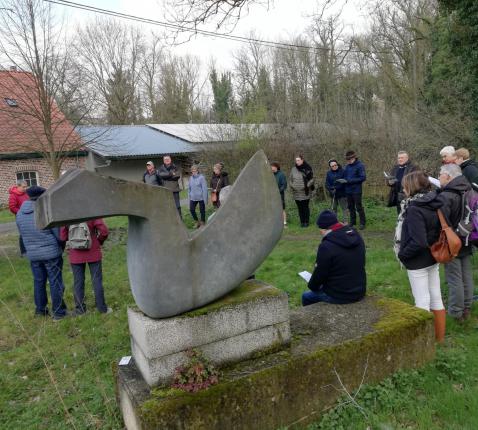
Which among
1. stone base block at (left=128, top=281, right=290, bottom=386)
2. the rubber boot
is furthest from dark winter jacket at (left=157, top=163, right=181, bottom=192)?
the rubber boot

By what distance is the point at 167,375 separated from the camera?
2.71 metres

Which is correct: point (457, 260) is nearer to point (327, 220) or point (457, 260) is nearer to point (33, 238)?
point (327, 220)

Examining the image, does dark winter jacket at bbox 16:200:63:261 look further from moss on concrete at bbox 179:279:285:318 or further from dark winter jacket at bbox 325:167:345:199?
dark winter jacket at bbox 325:167:345:199

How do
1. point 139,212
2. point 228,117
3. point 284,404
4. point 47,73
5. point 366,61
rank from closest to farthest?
point 139,212, point 284,404, point 47,73, point 228,117, point 366,61

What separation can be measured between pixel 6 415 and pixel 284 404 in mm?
2546

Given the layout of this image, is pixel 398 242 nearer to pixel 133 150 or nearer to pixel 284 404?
pixel 284 404

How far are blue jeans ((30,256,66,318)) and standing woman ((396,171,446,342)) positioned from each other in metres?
4.44

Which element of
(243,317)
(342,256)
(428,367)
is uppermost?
(342,256)

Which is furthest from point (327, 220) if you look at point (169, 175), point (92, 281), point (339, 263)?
point (169, 175)

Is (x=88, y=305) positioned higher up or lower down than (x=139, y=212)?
lower down

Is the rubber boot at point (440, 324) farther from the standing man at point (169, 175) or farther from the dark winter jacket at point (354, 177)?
the standing man at point (169, 175)

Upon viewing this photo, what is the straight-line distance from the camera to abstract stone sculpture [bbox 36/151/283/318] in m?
2.31

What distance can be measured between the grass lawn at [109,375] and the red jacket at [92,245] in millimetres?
812

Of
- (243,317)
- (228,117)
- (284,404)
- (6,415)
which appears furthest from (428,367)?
(228,117)
